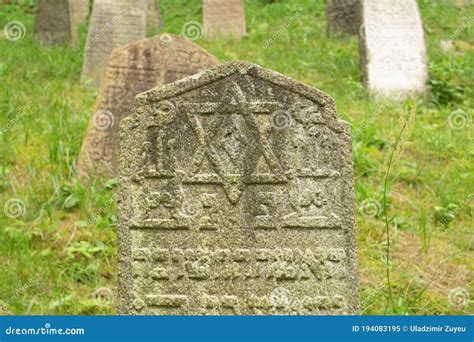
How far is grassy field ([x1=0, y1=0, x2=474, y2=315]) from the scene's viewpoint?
484 centimetres

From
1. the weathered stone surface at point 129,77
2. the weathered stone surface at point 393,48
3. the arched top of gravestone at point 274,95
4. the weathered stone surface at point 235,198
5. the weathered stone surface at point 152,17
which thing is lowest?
the weathered stone surface at point 152,17

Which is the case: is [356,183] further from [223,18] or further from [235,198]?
[223,18]

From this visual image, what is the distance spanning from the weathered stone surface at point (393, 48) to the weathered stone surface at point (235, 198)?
15.1ft

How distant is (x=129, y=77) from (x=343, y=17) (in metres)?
4.99

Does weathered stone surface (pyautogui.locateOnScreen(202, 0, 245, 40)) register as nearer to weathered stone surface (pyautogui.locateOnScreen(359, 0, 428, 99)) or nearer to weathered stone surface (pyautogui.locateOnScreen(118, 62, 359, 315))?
weathered stone surface (pyautogui.locateOnScreen(359, 0, 428, 99))

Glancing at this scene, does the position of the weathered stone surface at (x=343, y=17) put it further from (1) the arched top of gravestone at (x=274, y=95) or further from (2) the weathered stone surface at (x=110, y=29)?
(1) the arched top of gravestone at (x=274, y=95)

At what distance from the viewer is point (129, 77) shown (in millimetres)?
6191

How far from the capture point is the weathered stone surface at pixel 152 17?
1160 cm

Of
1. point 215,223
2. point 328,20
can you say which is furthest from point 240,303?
point 328,20

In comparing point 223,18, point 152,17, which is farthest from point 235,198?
point 152,17

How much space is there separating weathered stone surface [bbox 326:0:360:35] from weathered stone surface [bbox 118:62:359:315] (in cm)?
705

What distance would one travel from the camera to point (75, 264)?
5.03 m

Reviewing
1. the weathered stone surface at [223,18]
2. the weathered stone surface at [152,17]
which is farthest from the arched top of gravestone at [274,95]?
the weathered stone surface at [152,17]

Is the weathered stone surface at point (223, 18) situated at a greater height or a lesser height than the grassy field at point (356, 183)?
lesser
